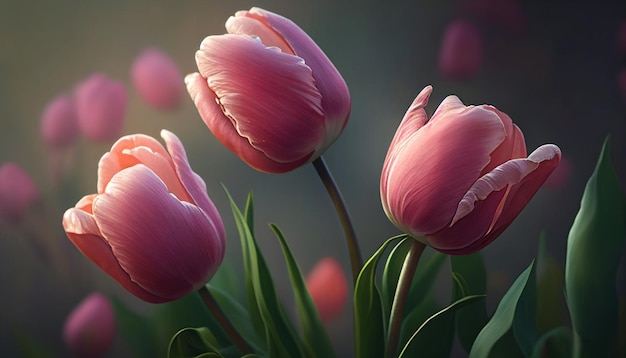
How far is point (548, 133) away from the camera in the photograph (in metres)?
0.60

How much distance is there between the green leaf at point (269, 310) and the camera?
1.60ft

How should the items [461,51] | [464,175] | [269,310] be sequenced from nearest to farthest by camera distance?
[464,175] → [269,310] → [461,51]

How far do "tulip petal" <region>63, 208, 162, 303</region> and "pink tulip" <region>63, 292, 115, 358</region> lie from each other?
22 centimetres

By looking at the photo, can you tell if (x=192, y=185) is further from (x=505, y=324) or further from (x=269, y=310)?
(x=505, y=324)

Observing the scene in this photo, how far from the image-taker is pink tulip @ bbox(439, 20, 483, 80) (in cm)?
61

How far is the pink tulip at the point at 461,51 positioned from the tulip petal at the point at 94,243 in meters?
0.33

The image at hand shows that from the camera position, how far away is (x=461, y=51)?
2.01ft

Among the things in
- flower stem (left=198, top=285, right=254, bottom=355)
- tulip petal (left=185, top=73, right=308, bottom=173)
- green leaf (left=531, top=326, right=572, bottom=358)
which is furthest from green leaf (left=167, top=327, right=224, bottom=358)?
green leaf (left=531, top=326, right=572, bottom=358)

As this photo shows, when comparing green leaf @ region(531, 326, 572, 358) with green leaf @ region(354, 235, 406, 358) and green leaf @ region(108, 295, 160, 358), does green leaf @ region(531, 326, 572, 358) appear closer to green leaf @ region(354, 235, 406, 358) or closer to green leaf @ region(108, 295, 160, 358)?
green leaf @ region(354, 235, 406, 358)

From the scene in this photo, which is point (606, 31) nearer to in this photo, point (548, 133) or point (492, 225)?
point (548, 133)

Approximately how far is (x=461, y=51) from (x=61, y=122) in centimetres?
38

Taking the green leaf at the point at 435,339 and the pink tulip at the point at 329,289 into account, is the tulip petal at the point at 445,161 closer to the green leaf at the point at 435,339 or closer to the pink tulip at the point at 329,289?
the green leaf at the point at 435,339

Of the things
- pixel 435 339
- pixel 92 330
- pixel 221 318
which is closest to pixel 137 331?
pixel 92 330

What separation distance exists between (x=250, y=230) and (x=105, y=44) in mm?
255
